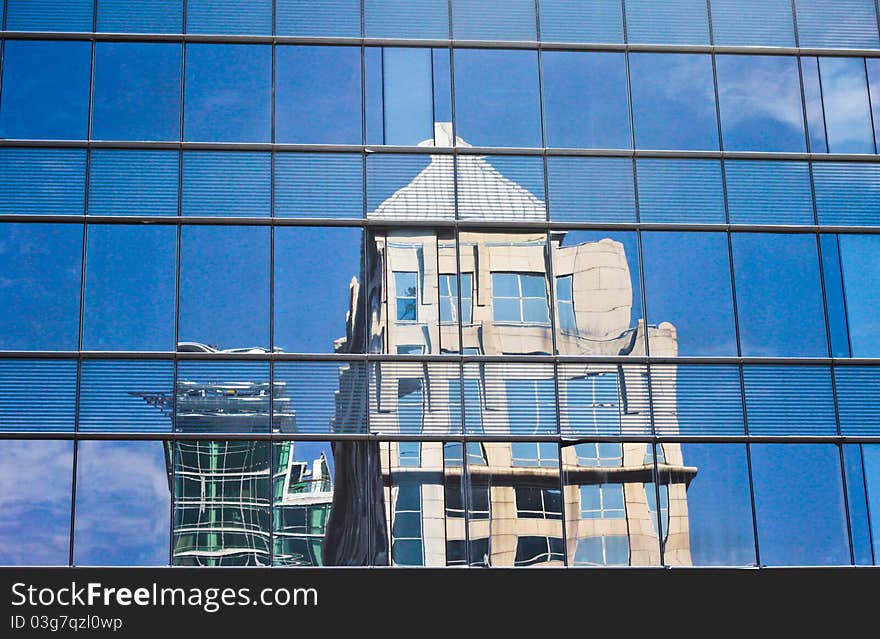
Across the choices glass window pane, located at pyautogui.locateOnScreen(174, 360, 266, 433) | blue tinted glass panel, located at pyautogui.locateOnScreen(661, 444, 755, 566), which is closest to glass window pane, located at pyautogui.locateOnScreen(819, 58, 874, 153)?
blue tinted glass panel, located at pyautogui.locateOnScreen(661, 444, 755, 566)

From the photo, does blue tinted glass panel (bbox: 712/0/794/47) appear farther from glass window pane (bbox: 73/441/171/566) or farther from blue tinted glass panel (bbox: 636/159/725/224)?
glass window pane (bbox: 73/441/171/566)

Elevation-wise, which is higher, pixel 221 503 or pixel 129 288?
pixel 129 288

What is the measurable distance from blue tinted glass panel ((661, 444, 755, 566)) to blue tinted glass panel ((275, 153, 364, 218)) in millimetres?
7165

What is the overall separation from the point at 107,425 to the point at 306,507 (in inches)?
139

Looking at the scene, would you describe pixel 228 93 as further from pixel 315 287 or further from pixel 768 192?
pixel 768 192

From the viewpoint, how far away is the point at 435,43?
2116cm

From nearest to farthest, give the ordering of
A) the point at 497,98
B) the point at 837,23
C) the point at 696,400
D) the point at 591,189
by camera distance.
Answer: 1. the point at 696,400
2. the point at 591,189
3. the point at 497,98
4. the point at 837,23

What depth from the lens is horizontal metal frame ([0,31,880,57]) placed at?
20672 millimetres

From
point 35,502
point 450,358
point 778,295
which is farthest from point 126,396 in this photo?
point 778,295

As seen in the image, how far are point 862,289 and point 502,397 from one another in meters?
6.88

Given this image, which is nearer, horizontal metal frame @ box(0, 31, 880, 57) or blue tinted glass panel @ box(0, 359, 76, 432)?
blue tinted glass panel @ box(0, 359, 76, 432)

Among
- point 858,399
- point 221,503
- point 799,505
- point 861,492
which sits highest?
point 858,399
